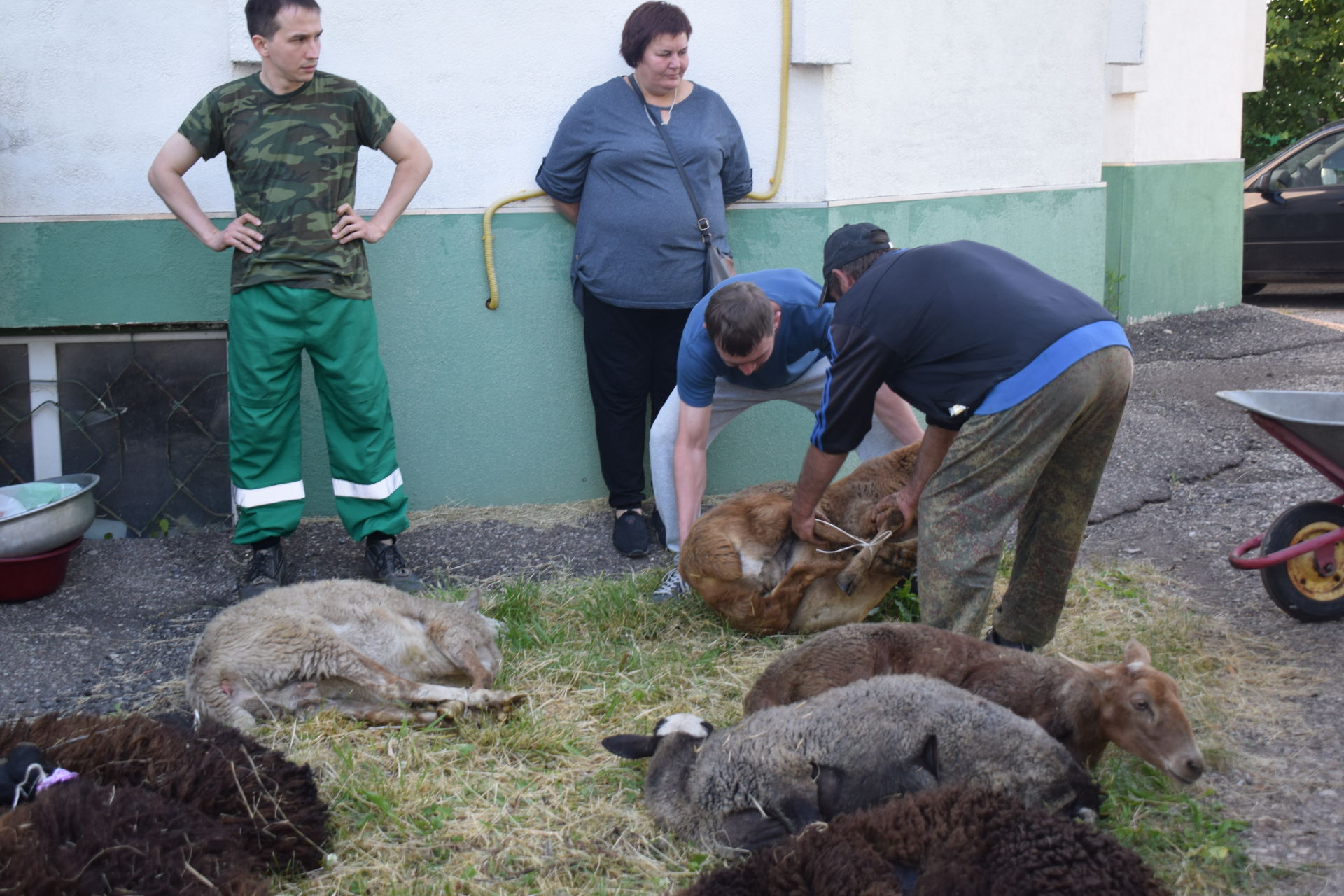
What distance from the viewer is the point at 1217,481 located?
729cm

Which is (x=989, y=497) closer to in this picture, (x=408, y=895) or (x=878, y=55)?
(x=408, y=895)

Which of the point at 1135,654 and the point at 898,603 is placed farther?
the point at 898,603

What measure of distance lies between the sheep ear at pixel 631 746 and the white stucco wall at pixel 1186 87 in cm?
948

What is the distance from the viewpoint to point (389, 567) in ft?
19.6

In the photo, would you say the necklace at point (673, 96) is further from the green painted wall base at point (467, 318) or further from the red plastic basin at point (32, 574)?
the red plastic basin at point (32, 574)

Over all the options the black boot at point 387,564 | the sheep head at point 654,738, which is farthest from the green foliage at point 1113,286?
the sheep head at point 654,738

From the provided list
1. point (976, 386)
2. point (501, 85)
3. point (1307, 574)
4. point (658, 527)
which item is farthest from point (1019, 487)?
point (501, 85)

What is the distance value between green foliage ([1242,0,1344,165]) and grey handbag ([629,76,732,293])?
584 inches

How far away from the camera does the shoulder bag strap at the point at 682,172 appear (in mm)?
6410

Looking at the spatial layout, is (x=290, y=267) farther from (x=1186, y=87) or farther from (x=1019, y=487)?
(x=1186, y=87)

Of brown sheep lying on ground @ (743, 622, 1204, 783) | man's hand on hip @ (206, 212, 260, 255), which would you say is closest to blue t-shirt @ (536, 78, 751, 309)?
man's hand on hip @ (206, 212, 260, 255)

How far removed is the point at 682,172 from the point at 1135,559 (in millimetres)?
3176

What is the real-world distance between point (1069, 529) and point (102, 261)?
5222 mm

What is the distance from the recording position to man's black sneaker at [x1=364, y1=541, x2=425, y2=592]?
5906mm
